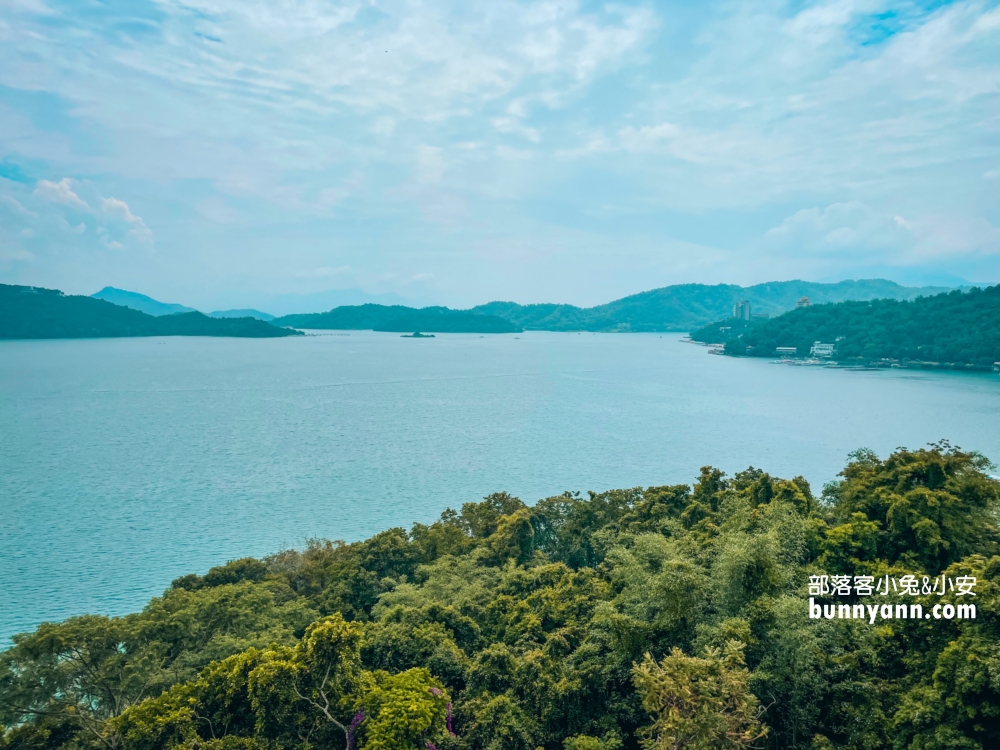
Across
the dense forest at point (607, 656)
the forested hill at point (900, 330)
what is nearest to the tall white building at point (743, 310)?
the forested hill at point (900, 330)

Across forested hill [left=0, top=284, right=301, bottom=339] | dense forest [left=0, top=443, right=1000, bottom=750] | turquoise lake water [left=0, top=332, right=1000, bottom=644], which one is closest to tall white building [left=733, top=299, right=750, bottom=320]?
turquoise lake water [left=0, top=332, right=1000, bottom=644]

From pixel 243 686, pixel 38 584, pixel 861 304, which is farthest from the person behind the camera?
pixel 861 304

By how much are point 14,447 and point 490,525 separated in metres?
37.4

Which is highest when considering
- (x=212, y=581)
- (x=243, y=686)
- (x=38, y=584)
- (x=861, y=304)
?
(x=861, y=304)

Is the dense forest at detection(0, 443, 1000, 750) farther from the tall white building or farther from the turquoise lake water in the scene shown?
the tall white building

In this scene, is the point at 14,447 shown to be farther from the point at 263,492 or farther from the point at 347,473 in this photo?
the point at 347,473

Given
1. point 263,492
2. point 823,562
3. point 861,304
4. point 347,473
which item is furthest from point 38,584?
point 861,304

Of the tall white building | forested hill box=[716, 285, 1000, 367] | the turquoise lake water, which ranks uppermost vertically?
the tall white building

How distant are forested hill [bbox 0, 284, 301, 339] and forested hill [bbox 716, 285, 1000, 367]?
13069 cm

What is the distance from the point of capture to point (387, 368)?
94625 millimetres

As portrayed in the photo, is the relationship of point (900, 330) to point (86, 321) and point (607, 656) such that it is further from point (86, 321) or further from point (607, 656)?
point (86, 321)

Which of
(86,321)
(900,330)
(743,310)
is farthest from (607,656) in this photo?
(743,310)

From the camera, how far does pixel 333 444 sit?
43.8 metres

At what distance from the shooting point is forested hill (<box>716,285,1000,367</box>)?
292ft
